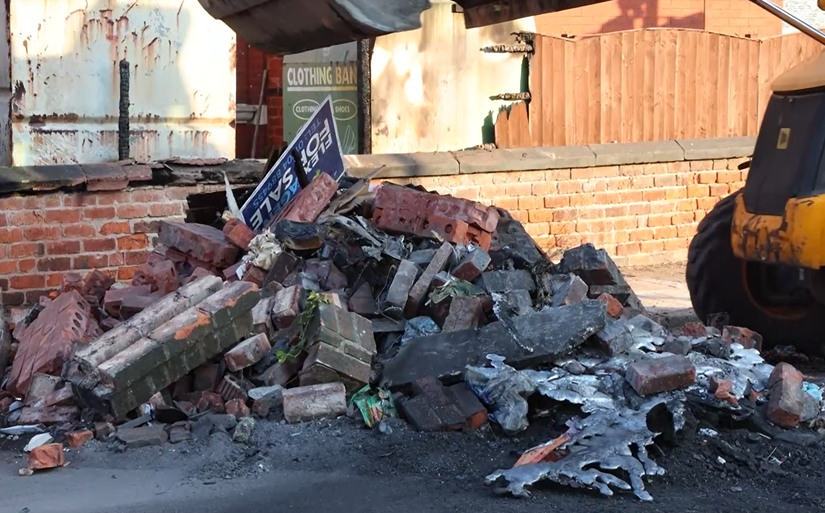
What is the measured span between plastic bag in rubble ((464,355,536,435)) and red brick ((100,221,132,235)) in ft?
12.9

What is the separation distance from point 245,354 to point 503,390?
1.43 meters

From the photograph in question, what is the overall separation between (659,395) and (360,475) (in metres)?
1.60

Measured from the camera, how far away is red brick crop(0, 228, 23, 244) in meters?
8.34

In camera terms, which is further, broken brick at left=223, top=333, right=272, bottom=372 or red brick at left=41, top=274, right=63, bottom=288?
red brick at left=41, top=274, right=63, bottom=288

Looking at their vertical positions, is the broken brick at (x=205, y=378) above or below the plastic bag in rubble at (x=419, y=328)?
below

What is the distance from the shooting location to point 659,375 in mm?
5695

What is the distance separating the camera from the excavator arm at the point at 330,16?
4379 millimetres

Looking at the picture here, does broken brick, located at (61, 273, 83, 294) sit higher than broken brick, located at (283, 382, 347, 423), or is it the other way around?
broken brick, located at (61, 273, 83, 294)

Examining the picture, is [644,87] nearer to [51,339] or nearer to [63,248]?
[63,248]

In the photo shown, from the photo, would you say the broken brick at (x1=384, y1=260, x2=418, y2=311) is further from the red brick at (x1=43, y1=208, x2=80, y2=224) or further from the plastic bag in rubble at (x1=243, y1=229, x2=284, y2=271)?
the red brick at (x1=43, y1=208, x2=80, y2=224)

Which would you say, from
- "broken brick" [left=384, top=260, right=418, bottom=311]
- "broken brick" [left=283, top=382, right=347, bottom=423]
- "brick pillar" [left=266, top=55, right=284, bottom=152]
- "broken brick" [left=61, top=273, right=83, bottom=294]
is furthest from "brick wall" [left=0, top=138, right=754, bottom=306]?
"brick pillar" [left=266, top=55, right=284, bottom=152]

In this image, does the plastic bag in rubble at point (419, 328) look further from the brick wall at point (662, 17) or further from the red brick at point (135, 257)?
the brick wall at point (662, 17)

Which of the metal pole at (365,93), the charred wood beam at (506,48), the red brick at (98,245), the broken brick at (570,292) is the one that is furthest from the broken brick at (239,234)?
the charred wood beam at (506,48)

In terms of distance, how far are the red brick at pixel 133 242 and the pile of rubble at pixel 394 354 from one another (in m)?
1.46
